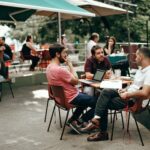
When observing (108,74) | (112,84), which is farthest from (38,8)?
(112,84)

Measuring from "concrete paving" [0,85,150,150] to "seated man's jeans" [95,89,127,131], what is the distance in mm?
343

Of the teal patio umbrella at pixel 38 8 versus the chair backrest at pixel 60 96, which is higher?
the teal patio umbrella at pixel 38 8

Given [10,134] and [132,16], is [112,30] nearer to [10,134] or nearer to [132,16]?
[132,16]

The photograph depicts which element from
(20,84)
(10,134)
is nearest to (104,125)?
(10,134)

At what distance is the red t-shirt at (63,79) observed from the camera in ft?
18.2

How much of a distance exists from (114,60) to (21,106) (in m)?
2.95

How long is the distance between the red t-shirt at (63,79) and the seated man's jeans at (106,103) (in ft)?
1.51

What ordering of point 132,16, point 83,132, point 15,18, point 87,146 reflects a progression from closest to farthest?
1. point 87,146
2. point 83,132
3. point 15,18
4. point 132,16

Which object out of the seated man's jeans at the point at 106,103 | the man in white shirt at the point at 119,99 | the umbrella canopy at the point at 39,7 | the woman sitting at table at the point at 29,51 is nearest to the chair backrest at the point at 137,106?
the man in white shirt at the point at 119,99

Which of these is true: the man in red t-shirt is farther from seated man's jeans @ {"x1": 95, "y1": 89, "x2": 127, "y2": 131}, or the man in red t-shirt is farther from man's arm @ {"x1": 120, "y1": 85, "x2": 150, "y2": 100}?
man's arm @ {"x1": 120, "y1": 85, "x2": 150, "y2": 100}

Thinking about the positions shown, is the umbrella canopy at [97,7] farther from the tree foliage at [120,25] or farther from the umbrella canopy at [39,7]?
the tree foliage at [120,25]

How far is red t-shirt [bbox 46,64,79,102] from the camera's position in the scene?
5.54 meters

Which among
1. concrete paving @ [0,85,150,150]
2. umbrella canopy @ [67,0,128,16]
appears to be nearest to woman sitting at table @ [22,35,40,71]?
umbrella canopy @ [67,0,128,16]

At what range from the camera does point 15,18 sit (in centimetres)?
1501
